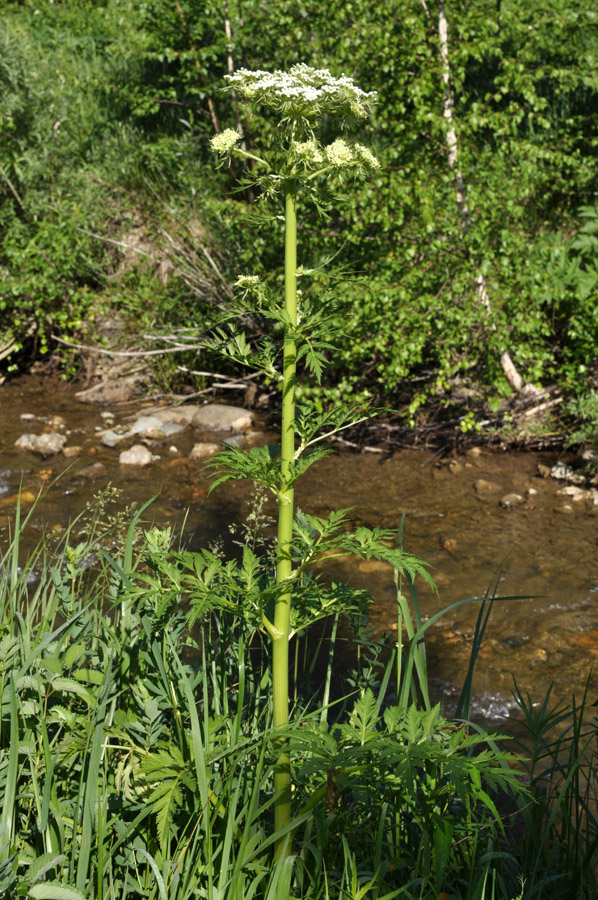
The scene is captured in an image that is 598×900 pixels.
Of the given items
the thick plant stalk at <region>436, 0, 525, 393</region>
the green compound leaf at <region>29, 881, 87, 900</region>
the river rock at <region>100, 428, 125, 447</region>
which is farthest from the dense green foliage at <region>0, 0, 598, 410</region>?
the green compound leaf at <region>29, 881, 87, 900</region>

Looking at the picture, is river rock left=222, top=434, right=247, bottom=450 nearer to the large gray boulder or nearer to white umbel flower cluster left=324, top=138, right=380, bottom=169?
the large gray boulder

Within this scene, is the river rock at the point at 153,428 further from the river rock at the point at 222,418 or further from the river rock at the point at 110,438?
the river rock at the point at 222,418

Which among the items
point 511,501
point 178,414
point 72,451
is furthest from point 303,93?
point 178,414

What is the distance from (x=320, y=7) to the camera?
659 centimetres

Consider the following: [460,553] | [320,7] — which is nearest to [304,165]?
[460,553]

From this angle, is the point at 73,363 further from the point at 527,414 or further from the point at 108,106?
the point at 527,414

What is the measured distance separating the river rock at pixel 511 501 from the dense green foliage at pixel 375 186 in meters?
0.93

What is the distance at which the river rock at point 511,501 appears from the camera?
6.28m

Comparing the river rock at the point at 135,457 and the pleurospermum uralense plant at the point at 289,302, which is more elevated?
the pleurospermum uralense plant at the point at 289,302

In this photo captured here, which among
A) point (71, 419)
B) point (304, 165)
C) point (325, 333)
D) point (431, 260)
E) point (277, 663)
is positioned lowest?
point (71, 419)

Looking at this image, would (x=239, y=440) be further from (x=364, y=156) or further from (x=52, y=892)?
(x=52, y=892)

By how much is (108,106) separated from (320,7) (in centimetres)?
497

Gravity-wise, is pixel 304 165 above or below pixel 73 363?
above

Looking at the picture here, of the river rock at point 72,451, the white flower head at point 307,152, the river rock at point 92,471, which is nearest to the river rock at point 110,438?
the river rock at point 72,451
